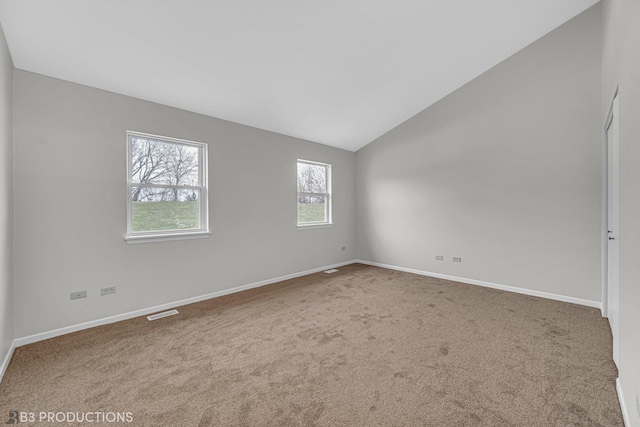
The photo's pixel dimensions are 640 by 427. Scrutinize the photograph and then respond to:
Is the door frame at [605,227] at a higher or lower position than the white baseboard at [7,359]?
higher

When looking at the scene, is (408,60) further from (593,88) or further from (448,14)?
(593,88)

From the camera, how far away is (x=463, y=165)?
4.48 meters

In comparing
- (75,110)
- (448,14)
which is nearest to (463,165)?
(448,14)

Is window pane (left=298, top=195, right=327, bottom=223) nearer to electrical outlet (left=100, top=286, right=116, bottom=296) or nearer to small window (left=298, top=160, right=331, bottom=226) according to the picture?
small window (left=298, top=160, right=331, bottom=226)

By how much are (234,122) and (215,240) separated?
1722 millimetres

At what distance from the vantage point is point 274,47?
2.81 meters

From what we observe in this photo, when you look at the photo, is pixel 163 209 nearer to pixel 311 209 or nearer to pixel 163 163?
pixel 163 163

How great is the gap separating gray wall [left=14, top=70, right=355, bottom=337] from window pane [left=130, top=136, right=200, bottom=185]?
0.54 ft

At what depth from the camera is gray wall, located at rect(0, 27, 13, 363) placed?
209 centimetres

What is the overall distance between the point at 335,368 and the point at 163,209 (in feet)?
9.00

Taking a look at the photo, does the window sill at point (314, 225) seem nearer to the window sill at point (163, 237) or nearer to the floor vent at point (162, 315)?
the window sill at point (163, 237)

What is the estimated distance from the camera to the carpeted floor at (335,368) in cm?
165

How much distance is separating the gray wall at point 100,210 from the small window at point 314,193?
1.03m

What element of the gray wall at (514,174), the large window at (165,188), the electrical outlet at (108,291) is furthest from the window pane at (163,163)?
the gray wall at (514,174)
